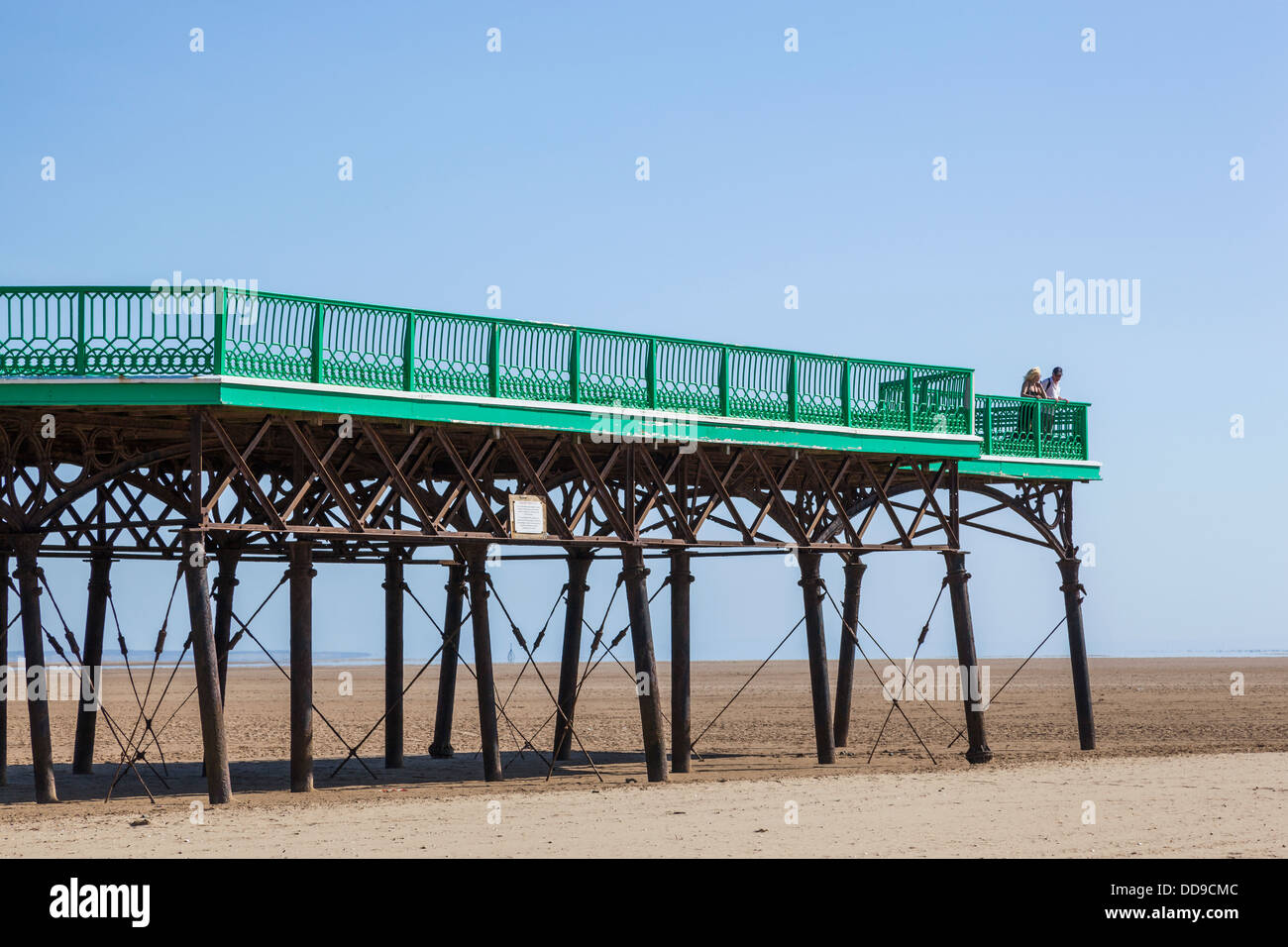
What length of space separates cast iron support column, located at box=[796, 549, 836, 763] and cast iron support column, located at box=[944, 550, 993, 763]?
228 centimetres

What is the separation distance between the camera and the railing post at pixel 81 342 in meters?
20.2

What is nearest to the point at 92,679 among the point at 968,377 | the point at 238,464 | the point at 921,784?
the point at 238,464

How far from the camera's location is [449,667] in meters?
30.6

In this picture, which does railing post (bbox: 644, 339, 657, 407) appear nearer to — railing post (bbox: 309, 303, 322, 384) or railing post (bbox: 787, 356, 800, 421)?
railing post (bbox: 787, 356, 800, 421)

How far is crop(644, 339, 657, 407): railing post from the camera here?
24453mm

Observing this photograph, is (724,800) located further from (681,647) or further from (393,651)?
(393,651)

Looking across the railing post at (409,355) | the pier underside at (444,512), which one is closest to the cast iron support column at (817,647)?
the pier underside at (444,512)

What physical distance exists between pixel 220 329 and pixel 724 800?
A: 8541 millimetres

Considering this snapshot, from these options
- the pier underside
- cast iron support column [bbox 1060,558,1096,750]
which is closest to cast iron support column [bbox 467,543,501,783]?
the pier underside

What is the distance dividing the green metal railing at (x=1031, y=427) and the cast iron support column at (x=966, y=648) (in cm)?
253
